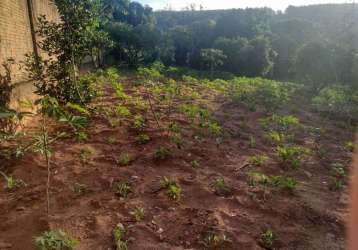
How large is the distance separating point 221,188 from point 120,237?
56.1 inches

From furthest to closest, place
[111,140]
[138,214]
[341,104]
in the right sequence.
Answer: [341,104]
[111,140]
[138,214]

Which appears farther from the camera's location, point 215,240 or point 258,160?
point 258,160

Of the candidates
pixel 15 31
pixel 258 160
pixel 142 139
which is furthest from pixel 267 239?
pixel 15 31

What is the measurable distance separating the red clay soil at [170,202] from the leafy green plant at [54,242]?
0.47 feet

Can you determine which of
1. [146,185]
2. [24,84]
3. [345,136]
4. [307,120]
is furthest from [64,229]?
[307,120]

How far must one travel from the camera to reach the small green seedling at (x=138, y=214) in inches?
114

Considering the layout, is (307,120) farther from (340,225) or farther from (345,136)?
(340,225)

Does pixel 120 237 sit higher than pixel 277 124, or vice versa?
pixel 120 237

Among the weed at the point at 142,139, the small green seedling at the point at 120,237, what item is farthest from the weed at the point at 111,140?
the small green seedling at the point at 120,237

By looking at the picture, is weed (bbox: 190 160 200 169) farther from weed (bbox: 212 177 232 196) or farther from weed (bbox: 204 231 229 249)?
weed (bbox: 204 231 229 249)

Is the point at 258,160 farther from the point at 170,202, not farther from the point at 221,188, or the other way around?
the point at 170,202

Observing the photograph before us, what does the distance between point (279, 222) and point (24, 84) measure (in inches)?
186

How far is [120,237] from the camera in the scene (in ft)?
8.52

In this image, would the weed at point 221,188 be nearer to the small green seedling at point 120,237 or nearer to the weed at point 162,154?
the weed at point 162,154
